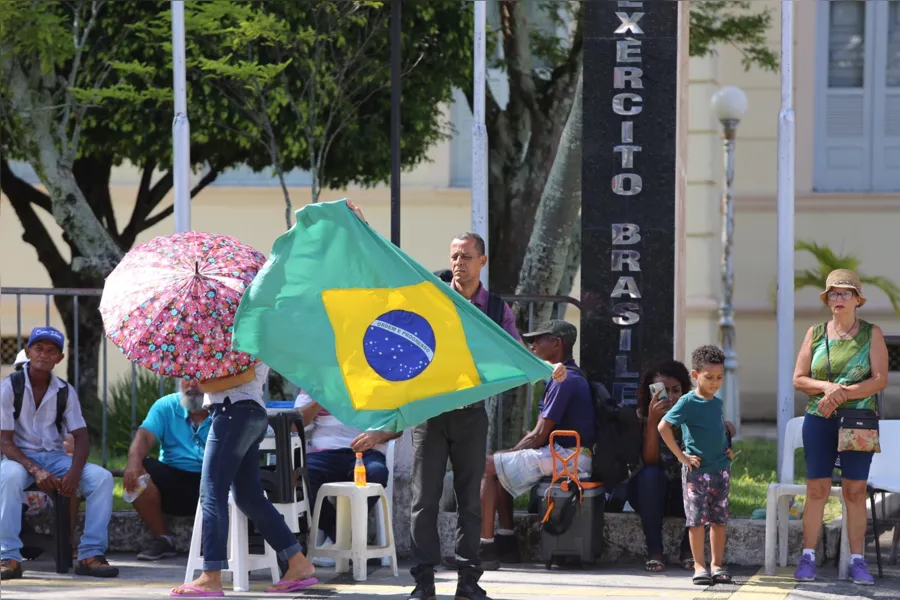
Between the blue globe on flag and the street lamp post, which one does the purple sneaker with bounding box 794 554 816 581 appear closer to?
the blue globe on flag

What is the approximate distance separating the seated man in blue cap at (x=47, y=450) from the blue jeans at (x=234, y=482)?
0.98 metres

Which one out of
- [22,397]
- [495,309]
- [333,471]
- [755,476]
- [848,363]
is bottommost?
[755,476]

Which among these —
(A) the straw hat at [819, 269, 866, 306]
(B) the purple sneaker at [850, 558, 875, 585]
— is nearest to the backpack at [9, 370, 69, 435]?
(A) the straw hat at [819, 269, 866, 306]

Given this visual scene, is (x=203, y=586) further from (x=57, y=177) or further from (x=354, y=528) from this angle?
(x=57, y=177)

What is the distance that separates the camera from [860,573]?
7.82 meters

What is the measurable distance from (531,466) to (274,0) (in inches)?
241

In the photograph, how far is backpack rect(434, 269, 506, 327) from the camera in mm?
7453

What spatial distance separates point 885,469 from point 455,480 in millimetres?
2526

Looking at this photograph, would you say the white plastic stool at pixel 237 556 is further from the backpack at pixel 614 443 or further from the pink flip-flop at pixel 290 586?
the backpack at pixel 614 443

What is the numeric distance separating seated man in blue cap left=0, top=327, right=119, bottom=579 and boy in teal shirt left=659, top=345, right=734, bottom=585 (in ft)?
10.1

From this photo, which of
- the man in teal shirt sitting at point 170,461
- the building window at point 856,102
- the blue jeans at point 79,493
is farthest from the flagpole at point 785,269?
the building window at point 856,102

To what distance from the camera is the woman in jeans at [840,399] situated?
25.6ft

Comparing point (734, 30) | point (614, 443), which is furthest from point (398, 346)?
point (734, 30)

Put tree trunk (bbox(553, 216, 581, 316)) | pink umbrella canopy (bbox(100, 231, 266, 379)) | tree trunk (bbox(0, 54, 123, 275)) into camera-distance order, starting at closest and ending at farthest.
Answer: pink umbrella canopy (bbox(100, 231, 266, 379))
tree trunk (bbox(0, 54, 123, 275))
tree trunk (bbox(553, 216, 581, 316))
